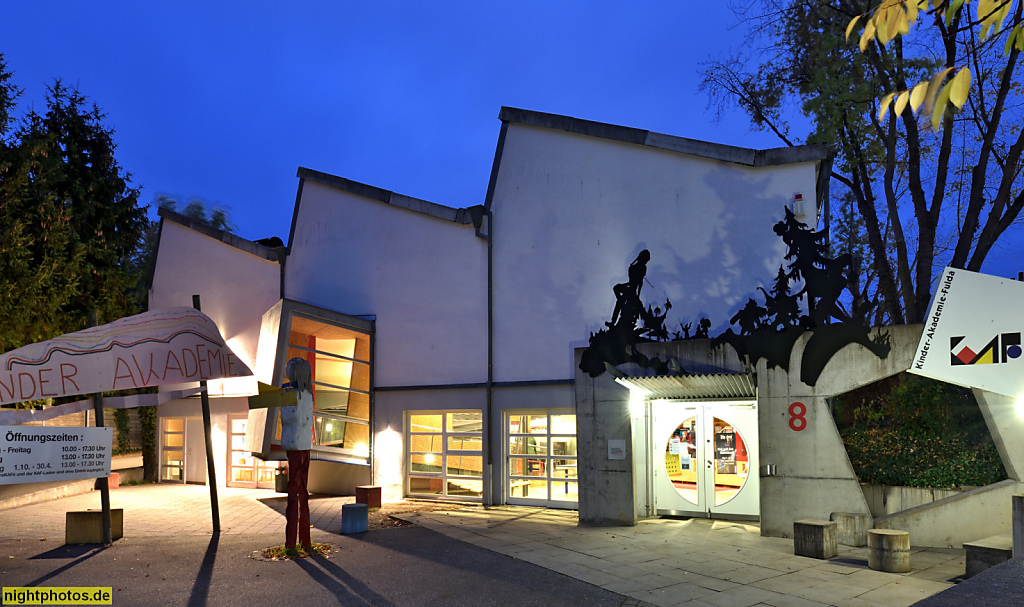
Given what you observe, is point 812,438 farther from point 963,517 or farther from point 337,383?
point 337,383

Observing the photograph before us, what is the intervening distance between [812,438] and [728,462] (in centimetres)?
222

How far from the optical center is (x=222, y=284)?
68.3 ft

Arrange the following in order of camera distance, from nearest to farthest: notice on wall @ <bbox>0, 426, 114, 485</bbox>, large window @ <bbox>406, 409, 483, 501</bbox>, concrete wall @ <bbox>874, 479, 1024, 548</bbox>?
notice on wall @ <bbox>0, 426, 114, 485</bbox> → concrete wall @ <bbox>874, 479, 1024, 548</bbox> → large window @ <bbox>406, 409, 483, 501</bbox>

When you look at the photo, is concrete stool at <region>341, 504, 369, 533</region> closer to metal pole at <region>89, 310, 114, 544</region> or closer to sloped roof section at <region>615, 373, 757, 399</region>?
metal pole at <region>89, 310, 114, 544</region>

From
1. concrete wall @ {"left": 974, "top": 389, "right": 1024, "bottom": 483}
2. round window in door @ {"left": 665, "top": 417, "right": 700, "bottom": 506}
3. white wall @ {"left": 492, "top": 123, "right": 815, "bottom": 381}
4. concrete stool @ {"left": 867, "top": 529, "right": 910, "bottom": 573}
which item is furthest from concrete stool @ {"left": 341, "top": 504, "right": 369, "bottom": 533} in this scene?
concrete wall @ {"left": 974, "top": 389, "right": 1024, "bottom": 483}

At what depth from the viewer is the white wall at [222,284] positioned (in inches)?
784

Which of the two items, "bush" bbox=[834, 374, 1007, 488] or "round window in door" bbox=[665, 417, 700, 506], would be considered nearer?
"bush" bbox=[834, 374, 1007, 488]

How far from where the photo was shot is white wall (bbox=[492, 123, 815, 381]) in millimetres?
13688

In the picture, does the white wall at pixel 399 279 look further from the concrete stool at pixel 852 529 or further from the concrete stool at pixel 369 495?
the concrete stool at pixel 852 529

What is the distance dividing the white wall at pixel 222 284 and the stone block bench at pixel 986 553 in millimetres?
16434

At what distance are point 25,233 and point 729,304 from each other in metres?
15.3

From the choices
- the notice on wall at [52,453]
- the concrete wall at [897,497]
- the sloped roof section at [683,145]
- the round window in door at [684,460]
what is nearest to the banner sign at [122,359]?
the notice on wall at [52,453]

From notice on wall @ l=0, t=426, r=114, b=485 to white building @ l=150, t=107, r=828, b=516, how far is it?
5.08 m

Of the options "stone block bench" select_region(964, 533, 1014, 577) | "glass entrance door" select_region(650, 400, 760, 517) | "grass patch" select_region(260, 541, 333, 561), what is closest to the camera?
"stone block bench" select_region(964, 533, 1014, 577)
